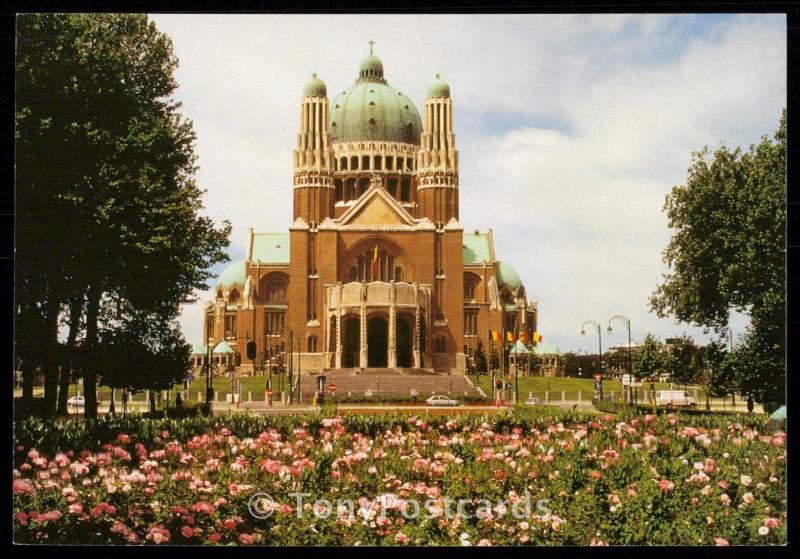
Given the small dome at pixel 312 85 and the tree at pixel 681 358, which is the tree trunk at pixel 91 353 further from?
the tree at pixel 681 358

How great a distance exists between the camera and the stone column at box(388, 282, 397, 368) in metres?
63.0

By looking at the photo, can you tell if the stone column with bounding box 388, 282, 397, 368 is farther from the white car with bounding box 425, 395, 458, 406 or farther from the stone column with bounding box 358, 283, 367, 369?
the white car with bounding box 425, 395, 458, 406

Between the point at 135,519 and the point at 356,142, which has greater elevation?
the point at 356,142

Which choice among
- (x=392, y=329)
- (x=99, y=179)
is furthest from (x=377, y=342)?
(x=99, y=179)

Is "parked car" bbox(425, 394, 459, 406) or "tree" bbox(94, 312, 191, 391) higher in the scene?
"tree" bbox(94, 312, 191, 391)

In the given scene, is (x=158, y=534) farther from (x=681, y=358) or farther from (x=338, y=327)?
(x=338, y=327)

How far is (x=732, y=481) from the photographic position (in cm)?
1478

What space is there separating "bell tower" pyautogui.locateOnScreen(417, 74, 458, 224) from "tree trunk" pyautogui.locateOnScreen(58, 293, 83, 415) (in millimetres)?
41972

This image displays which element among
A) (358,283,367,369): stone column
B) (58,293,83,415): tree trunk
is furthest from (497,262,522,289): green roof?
(358,283,367,369): stone column

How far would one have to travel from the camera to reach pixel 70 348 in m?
20.2
